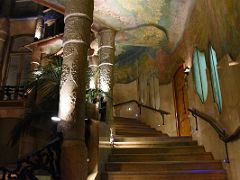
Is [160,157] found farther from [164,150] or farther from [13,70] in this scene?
[13,70]

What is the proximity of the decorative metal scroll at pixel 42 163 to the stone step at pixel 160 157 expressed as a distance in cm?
213

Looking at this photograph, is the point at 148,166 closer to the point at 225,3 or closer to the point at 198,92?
the point at 198,92

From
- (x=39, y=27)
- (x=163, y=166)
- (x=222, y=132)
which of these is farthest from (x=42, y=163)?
(x=39, y=27)

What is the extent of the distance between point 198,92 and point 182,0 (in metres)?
2.24

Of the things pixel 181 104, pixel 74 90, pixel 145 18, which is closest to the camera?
pixel 74 90

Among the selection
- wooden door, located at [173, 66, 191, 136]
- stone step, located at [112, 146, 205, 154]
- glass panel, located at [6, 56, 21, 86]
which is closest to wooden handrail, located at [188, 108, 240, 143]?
stone step, located at [112, 146, 205, 154]

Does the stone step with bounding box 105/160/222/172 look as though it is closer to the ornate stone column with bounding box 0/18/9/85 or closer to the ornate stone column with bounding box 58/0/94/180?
the ornate stone column with bounding box 58/0/94/180

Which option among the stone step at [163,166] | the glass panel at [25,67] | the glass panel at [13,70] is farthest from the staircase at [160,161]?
the glass panel at [13,70]

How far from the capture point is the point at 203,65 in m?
5.95

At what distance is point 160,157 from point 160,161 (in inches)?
6.7

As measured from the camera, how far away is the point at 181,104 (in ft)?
28.7

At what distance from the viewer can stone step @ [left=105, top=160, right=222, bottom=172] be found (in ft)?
15.9

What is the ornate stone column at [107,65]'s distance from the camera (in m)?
6.72

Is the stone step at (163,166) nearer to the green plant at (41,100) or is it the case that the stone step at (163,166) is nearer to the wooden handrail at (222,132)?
the wooden handrail at (222,132)
